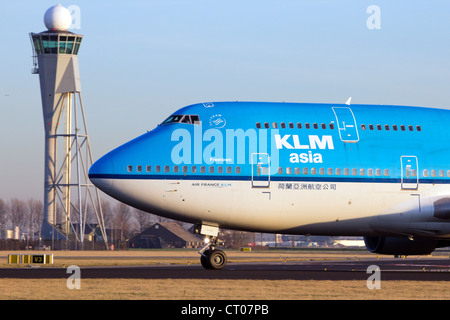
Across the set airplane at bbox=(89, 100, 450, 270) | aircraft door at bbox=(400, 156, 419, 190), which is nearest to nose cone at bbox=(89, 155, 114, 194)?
airplane at bbox=(89, 100, 450, 270)

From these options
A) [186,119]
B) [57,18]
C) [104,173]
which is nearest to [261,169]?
[186,119]

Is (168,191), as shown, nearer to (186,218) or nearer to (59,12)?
(186,218)

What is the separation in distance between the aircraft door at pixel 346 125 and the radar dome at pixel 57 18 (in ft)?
337

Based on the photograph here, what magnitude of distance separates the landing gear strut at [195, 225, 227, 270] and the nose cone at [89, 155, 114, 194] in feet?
13.2

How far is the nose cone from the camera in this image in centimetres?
3120

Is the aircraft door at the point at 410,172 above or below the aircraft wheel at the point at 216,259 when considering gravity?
above

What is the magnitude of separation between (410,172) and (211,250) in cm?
851

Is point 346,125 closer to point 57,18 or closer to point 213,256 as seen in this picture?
point 213,256

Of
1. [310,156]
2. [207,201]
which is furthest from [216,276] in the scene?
[310,156]

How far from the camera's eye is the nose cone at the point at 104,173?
3120cm

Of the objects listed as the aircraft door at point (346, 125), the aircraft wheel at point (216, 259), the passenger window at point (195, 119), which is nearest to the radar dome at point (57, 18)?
the passenger window at point (195, 119)

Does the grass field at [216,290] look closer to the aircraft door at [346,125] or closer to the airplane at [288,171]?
the airplane at [288,171]
